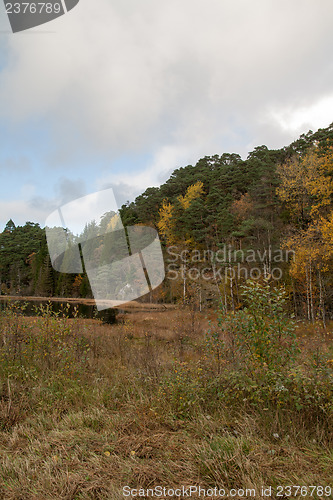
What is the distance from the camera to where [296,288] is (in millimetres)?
22016

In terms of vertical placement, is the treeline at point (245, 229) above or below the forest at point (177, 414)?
above

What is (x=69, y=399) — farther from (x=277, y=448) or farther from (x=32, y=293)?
(x=32, y=293)

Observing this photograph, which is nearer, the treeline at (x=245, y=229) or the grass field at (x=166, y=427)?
the grass field at (x=166, y=427)

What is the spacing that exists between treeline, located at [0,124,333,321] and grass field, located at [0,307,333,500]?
1445 mm

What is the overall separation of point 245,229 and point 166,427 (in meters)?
22.9

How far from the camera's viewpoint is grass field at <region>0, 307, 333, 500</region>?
2246 millimetres

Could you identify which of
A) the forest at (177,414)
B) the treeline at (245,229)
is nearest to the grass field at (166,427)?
the forest at (177,414)

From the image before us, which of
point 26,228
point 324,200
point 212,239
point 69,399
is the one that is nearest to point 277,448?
point 69,399

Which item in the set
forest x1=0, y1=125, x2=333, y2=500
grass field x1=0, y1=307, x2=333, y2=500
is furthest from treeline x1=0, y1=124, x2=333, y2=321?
grass field x1=0, y1=307, x2=333, y2=500

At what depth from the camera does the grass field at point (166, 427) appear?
7.37ft

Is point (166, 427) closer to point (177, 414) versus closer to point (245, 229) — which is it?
point (177, 414)

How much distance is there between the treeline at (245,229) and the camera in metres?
18.6

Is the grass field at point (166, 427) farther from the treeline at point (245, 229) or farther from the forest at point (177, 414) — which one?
the treeline at point (245, 229)

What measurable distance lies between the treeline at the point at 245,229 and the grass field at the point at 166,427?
1.45 metres
